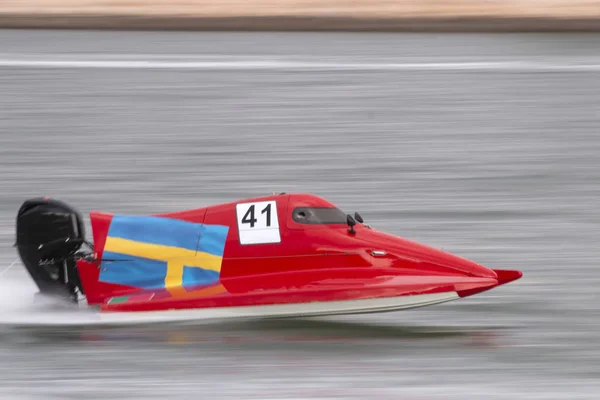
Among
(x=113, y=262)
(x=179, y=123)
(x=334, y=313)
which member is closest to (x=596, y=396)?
(x=334, y=313)

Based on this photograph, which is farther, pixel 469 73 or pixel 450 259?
pixel 469 73

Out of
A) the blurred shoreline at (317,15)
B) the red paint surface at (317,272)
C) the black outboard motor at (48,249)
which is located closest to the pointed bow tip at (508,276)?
the red paint surface at (317,272)

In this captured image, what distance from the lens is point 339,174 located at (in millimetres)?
11195

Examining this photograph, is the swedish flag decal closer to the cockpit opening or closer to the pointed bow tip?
the cockpit opening

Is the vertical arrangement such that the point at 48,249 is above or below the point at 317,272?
below

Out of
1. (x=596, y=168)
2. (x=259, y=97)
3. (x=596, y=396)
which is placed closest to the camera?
(x=596, y=396)

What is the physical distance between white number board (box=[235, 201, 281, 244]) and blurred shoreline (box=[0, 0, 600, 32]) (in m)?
11.4

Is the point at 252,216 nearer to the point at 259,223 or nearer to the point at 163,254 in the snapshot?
the point at 259,223

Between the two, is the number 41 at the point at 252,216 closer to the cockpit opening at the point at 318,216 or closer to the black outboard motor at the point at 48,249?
the cockpit opening at the point at 318,216

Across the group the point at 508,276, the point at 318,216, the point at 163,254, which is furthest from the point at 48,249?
the point at 508,276

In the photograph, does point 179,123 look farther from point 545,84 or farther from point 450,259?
point 450,259

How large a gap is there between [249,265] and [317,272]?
17.2 inches

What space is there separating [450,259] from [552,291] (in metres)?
→ 1.55

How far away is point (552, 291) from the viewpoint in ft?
24.9
